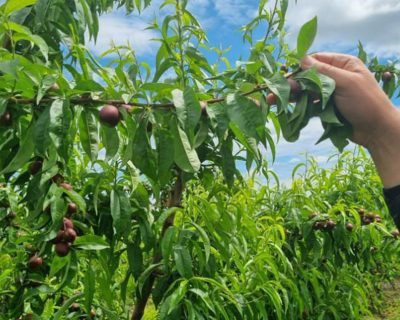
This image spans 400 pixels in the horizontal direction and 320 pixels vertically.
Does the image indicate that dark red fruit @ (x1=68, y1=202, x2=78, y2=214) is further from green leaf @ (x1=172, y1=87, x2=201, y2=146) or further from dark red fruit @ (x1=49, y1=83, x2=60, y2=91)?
→ green leaf @ (x1=172, y1=87, x2=201, y2=146)

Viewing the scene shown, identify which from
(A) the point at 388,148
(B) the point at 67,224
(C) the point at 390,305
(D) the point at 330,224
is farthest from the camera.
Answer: (C) the point at 390,305

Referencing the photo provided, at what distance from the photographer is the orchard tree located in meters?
1.06

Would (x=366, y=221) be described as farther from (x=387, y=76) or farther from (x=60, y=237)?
(x=60, y=237)

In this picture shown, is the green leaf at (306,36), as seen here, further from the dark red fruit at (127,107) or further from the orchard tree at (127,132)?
the dark red fruit at (127,107)

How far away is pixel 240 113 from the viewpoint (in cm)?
101

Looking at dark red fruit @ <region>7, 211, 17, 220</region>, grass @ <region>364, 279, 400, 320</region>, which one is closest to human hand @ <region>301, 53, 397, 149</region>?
dark red fruit @ <region>7, 211, 17, 220</region>

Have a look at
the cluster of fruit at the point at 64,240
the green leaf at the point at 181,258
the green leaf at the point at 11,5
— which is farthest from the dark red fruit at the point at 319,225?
the green leaf at the point at 11,5

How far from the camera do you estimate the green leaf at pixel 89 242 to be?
1396 mm

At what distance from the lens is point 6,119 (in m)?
1.13

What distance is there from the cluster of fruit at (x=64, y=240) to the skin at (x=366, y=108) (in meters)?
0.74

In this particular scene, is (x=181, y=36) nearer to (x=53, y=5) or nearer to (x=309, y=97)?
(x=53, y=5)

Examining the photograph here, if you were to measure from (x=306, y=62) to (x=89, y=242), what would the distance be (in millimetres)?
725

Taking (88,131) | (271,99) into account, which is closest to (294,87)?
(271,99)

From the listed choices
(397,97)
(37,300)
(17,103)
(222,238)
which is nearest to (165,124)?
(17,103)
